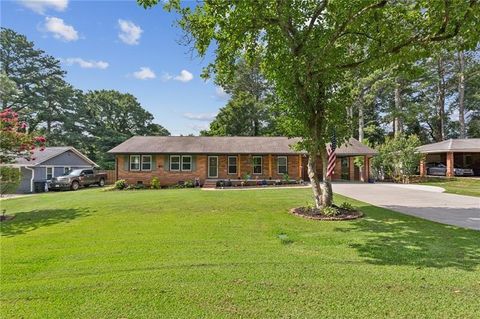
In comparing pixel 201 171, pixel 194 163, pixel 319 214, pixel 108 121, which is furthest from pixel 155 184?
pixel 108 121

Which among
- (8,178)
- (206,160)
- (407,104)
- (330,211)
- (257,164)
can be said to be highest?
(407,104)

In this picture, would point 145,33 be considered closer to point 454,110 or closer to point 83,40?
point 83,40

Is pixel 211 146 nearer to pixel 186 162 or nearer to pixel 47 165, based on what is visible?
pixel 186 162

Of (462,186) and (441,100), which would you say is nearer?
(462,186)

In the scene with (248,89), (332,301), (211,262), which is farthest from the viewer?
(248,89)

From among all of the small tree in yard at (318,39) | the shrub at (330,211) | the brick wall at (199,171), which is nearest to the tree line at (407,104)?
the brick wall at (199,171)

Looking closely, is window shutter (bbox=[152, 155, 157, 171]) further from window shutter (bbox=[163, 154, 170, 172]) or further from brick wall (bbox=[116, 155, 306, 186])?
window shutter (bbox=[163, 154, 170, 172])

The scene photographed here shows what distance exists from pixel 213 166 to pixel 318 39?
14737 millimetres

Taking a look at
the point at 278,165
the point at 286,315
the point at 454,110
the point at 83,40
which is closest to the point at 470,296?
the point at 286,315

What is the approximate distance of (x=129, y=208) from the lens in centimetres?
1116

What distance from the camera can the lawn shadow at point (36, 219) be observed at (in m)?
8.58

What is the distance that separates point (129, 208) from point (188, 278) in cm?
746

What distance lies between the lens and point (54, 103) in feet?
125

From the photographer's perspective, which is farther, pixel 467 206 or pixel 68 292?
pixel 467 206
